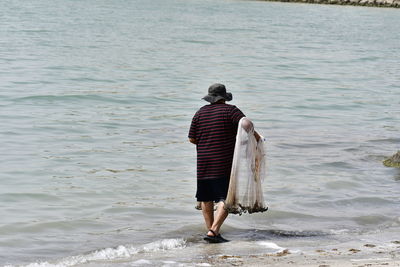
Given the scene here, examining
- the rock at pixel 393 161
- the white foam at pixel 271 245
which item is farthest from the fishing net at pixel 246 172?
the rock at pixel 393 161

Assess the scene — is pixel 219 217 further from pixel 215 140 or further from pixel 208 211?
pixel 215 140

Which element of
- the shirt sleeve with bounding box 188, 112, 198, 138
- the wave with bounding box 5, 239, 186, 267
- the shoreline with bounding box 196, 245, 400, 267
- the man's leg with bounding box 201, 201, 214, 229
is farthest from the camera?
the man's leg with bounding box 201, 201, 214, 229

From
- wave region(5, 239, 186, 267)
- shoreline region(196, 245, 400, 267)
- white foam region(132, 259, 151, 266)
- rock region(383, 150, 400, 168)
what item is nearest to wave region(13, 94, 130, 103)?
rock region(383, 150, 400, 168)

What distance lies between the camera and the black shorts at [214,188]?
25.5 ft

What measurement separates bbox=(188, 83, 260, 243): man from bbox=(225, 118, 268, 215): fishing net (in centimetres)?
9

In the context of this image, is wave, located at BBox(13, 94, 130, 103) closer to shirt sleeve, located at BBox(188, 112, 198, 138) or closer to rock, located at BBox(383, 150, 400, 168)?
rock, located at BBox(383, 150, 400, 168)

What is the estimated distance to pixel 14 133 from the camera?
573 inches

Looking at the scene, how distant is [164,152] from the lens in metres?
13.5

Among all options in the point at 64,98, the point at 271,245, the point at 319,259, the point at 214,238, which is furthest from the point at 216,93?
the point at 64,98

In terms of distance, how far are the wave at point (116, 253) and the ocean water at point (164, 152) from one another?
0.07ft

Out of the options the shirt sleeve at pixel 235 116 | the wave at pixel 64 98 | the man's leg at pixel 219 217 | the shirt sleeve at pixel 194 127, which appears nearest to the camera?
the shirt sleeve at pixel 235 116

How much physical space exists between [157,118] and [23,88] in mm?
5022

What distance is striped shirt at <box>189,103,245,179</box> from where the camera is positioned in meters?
7.69

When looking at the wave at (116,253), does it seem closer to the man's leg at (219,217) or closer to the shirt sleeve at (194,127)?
the man's leg at (219,217)
